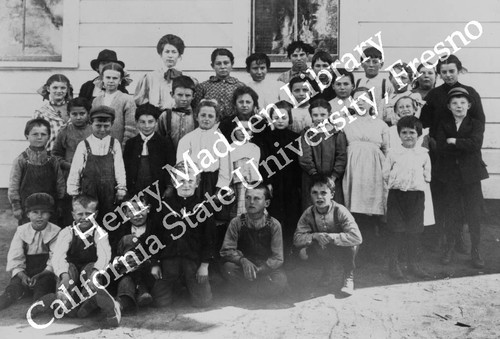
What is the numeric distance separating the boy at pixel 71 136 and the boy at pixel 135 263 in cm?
83

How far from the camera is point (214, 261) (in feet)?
15.5

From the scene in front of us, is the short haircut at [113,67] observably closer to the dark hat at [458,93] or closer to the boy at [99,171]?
the boy at [99,171]

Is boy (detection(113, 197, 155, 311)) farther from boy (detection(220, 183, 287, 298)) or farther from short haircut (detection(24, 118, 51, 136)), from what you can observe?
short haircut (detection(24, 118, 51, 136))

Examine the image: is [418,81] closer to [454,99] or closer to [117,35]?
[454,99]

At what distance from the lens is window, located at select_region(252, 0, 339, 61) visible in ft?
22.1

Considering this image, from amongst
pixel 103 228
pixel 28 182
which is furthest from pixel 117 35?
pixel 103 228

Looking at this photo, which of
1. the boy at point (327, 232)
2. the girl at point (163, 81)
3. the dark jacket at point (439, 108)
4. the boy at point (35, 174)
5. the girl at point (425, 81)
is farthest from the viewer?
the girl at point (425, 81)

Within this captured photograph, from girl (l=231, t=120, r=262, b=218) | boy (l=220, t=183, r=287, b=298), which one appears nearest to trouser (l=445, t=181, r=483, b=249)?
boy (l=220, t=183, r=287, b=298)

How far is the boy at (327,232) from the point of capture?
15.1 ft

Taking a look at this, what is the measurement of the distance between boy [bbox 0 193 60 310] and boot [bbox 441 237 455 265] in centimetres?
359

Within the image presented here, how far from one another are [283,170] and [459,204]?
181 centimetres

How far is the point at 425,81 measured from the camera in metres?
5.76

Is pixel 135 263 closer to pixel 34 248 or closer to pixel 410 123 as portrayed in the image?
pixel 34 248

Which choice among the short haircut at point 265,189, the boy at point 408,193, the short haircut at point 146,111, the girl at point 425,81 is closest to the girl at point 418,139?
the boy at point 408,193
